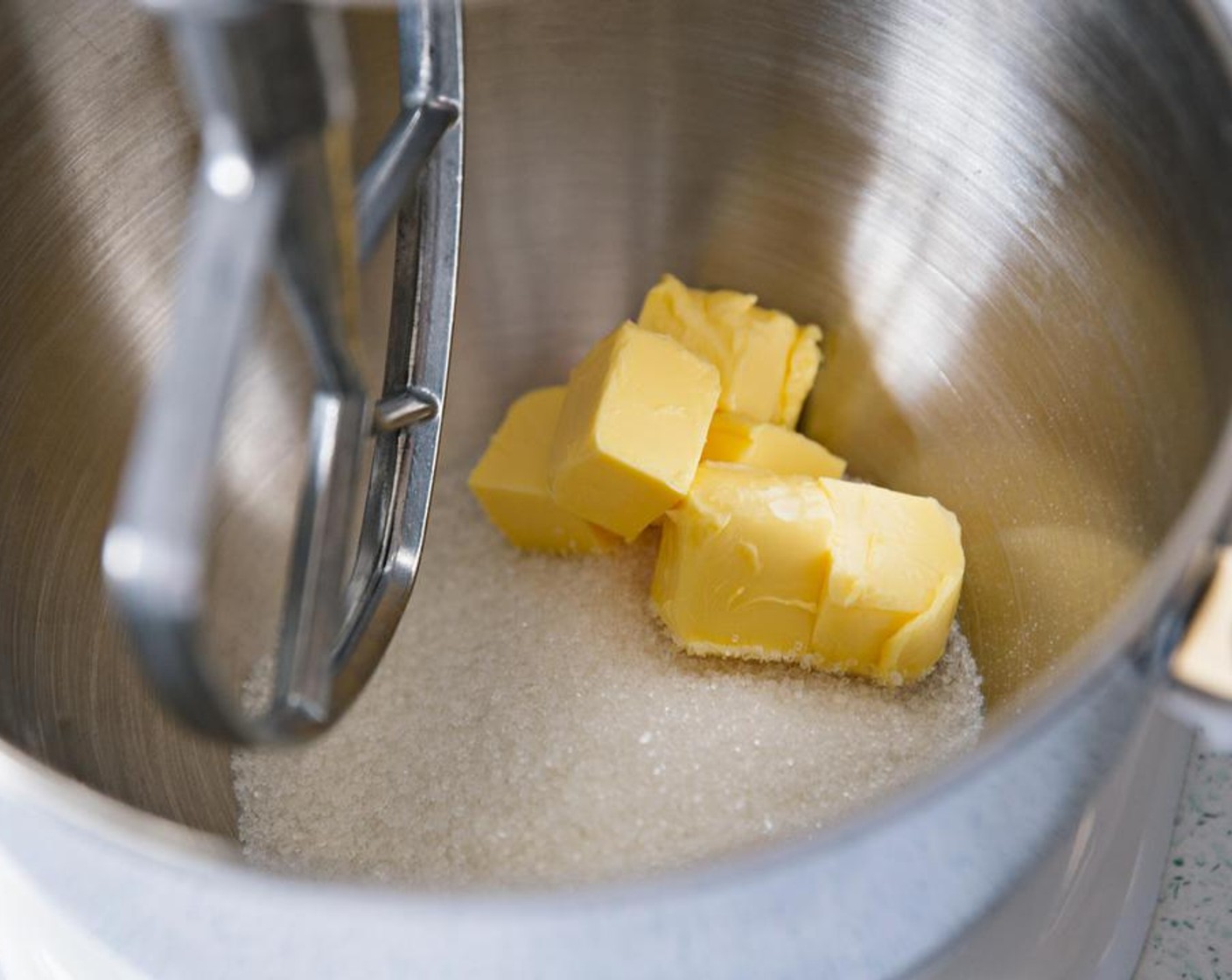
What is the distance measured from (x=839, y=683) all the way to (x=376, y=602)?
24 centimetres

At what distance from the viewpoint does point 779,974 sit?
354 millimetres

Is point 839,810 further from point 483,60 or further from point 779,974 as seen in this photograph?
point 483,60

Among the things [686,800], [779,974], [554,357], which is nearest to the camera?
[779,974]

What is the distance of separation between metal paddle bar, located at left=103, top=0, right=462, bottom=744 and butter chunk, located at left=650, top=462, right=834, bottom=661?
0.62 feet

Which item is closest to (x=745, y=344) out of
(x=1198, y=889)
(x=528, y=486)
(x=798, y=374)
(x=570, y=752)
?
(x=798, y=374)

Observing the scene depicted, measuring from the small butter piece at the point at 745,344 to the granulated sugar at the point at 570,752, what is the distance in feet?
0.40

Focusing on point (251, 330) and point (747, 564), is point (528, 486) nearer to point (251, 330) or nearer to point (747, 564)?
point (747, 564)

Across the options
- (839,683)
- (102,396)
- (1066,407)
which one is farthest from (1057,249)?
(102,396)

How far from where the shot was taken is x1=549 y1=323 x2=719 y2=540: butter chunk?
626 millimetres

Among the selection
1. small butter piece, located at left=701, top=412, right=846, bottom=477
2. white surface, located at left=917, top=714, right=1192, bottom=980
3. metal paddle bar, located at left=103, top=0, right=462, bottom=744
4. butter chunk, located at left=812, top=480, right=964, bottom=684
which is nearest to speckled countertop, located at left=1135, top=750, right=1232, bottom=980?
white surface, located at left=917, top=714, right=1192, bottom=980

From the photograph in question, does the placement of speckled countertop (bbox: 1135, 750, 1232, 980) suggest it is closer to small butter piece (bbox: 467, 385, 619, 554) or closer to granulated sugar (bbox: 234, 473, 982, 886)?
granulated sugar (bbox: 234, 473, 982, 886)

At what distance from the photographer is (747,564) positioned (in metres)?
0.62

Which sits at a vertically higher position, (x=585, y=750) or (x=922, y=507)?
(x=922, y=507)

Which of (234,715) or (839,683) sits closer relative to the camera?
(234,715)
